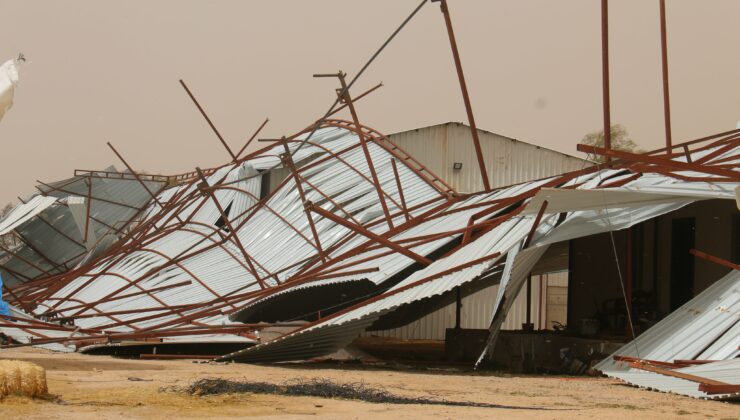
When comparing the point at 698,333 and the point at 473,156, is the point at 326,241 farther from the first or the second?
the point at 698,333

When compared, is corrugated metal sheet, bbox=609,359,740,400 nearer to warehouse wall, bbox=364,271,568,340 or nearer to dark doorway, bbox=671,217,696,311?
dark doorway, bbox=671,217,696,311

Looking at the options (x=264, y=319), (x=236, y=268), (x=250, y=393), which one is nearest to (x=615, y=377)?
(x=250, y=393)

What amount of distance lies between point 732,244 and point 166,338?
28.3 feet

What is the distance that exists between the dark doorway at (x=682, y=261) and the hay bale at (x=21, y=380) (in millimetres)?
10062

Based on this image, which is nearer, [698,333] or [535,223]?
[698,333]

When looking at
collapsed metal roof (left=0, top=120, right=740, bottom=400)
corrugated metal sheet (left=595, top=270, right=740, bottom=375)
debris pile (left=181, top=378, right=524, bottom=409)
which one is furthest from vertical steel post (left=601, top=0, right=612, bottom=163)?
debris pile (left=181, top=378, right=524, bottom=409)

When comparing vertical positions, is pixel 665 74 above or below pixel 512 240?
above

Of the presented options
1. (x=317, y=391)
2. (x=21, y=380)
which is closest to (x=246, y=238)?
(x=317, y=391)

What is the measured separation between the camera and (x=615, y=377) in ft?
40.3

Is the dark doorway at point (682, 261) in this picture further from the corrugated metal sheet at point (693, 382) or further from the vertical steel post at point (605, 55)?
the corrugated metal sheet at point (693, 382)

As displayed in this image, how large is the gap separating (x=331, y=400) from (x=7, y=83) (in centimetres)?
619

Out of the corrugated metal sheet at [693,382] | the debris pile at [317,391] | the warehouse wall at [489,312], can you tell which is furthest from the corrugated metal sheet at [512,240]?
the warehouse wall at [489,312]

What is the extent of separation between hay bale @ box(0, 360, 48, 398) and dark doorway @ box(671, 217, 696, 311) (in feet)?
33.0

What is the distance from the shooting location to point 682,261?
54.3 ft
